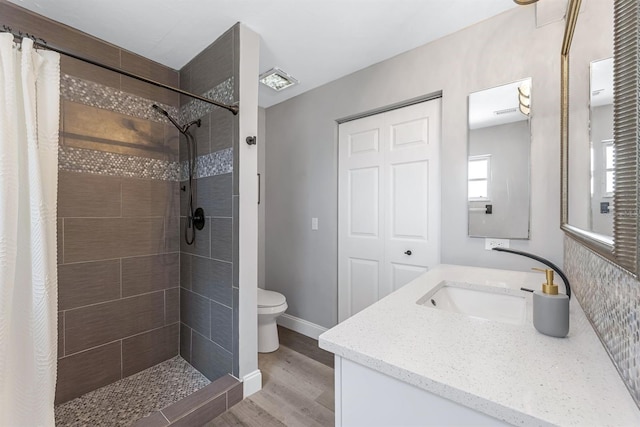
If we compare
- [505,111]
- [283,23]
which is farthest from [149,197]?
[505,111]

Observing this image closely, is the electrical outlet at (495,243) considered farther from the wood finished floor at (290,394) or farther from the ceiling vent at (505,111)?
the wood finished floor at (290,394)

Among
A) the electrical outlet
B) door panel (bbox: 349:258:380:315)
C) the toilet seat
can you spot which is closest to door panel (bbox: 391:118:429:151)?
the electrical outlet

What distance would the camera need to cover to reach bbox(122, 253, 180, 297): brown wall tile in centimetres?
194

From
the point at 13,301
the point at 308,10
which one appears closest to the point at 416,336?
the point at 13,301

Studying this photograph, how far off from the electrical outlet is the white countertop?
2.33 feet

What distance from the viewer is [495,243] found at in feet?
5.32

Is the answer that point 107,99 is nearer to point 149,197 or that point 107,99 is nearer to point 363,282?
point 149,197

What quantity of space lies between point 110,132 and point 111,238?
2.42 feet

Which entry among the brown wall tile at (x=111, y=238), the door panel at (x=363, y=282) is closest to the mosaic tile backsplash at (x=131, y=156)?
A: the brown wall tile at (x=111, y=238)

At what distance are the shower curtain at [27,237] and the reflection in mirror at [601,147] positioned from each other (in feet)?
6.75

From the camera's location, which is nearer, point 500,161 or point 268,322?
point 500,161

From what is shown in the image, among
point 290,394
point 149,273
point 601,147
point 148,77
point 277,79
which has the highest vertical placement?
point 277,79

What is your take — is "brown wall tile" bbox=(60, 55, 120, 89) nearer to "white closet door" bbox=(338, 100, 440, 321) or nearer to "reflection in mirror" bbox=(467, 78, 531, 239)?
"white closet door" bbox=(338, 100, 440, 321)

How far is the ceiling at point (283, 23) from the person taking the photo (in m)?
1.55
